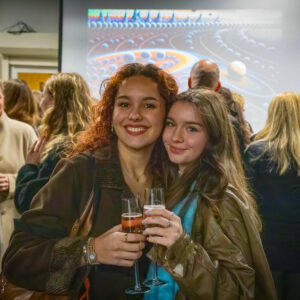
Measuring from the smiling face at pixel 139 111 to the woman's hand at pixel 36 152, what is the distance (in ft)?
1.18

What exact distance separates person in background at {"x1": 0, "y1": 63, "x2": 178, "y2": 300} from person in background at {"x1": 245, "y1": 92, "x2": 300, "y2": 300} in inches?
16.3

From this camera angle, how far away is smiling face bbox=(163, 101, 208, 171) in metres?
1.66

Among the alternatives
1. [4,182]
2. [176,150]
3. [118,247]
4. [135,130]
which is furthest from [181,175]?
[4,182]

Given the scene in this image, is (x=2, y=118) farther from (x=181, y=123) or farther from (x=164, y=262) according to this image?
(x=164, y=262)

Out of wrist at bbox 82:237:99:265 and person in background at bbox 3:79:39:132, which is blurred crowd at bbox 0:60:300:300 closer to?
wrist at bbox 82:237:99:265

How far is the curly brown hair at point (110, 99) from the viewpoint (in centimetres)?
169

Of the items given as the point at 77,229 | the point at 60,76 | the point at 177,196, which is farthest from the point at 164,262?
the point at 60,76

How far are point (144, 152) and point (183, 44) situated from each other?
57 cm

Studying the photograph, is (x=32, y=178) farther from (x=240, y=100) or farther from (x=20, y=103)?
(x=240, y=100)

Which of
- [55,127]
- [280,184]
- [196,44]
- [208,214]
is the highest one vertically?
[196,44]

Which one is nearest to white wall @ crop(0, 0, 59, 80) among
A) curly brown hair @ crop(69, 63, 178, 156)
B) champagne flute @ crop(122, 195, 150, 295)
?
curly brown hair @ crop(69, 63, 178, 156)

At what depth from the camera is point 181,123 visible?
5.47 feet

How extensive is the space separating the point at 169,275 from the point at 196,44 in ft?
3.27

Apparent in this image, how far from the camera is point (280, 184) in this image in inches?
74.2
